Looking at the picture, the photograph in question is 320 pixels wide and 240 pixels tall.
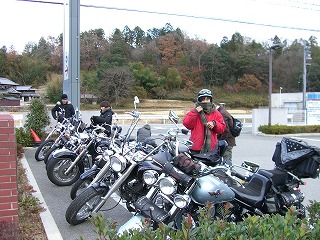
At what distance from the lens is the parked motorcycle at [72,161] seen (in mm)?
6395

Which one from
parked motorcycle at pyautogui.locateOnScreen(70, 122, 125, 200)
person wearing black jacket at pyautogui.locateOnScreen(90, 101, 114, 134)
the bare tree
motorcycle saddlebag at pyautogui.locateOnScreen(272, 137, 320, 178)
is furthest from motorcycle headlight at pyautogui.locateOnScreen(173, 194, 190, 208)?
the bare tree

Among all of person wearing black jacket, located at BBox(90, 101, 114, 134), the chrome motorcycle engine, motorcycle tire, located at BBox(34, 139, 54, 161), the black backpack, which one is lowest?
motorcycle tire, located at BBox(34, 139, 54, 161)

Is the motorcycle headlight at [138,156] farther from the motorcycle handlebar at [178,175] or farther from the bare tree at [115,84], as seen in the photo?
the bare tree at [115,84]

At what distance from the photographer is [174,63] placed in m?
72.8

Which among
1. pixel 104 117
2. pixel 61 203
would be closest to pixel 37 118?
pixel 104 117

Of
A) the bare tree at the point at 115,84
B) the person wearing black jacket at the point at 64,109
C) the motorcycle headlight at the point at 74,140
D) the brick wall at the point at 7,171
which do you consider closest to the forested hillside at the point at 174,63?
the bare tree at the point at 115,84

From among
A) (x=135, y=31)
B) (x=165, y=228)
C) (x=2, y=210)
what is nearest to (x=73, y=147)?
(x=2, y=210)

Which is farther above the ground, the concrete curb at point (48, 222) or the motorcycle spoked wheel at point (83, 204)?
the motorcycle spoked wheel at point (83, 204)

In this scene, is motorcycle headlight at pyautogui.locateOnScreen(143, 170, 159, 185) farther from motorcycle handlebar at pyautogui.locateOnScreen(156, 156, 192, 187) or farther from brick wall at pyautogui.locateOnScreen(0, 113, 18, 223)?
brick wall at pyautogui.locateOnScreen(0, 113, 18, 223)

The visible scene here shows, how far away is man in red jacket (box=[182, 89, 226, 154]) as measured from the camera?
18.2 ft

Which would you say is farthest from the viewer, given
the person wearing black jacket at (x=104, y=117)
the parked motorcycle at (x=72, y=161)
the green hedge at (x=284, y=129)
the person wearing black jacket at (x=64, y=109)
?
the green hedge at (x=284, y=129)

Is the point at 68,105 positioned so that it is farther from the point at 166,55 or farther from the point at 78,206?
the point at 166,55

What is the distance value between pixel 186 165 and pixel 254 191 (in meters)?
1.14

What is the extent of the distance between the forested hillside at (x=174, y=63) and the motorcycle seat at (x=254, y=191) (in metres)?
52.9
